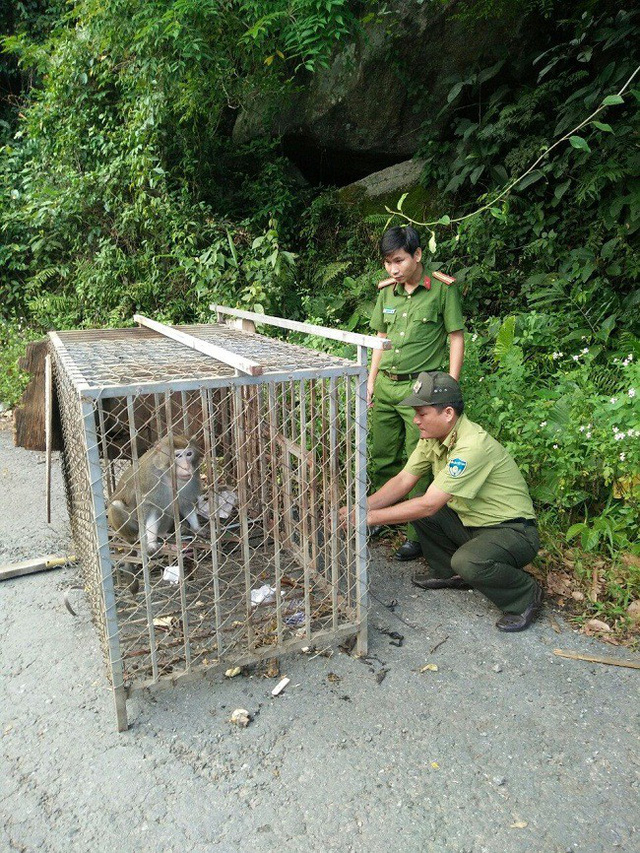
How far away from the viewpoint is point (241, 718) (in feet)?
7.88

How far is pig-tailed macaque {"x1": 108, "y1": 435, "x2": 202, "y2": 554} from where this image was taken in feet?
9.76

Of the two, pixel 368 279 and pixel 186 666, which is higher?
pixel 368 279

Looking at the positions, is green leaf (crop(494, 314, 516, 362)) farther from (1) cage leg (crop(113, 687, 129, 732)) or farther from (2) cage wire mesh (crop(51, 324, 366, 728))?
(1) cage leg (crop(113, 687, 129, 732))

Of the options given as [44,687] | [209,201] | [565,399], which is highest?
[209,201]

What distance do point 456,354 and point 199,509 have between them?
169 centimetres

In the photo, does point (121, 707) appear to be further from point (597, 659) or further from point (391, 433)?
point (391, 433)

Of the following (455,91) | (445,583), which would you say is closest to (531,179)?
(455,91)

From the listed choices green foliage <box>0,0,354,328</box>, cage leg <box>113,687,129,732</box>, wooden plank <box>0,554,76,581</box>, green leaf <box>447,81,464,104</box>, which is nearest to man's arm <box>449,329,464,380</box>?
cage leg <box>113,687,129,732</box>

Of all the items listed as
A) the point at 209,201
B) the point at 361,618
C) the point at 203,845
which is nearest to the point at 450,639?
the point at 361,618

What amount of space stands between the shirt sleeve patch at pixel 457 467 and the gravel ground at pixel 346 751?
77cm

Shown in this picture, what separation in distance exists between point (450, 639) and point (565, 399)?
5.28ft

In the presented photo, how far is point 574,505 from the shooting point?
3396 mm

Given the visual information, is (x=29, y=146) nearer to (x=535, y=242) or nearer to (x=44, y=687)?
(x=535, y=242)

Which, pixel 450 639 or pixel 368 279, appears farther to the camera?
pixel 368 279
